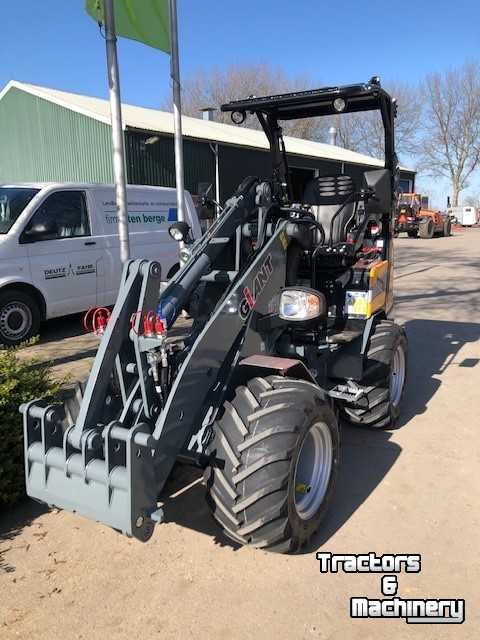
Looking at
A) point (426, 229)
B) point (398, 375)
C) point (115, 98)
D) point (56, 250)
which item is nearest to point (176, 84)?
point (115, 98)

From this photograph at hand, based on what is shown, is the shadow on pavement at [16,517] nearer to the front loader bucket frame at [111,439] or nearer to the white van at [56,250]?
the front loader bucket frame at [111,439]

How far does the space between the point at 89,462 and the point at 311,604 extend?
4.33 ft

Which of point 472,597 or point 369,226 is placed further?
point 369,226

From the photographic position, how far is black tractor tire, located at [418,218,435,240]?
100 feet

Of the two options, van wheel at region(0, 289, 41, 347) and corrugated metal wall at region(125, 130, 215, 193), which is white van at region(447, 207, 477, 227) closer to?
corrugated metal wall at region(125, 130, 215, 193)

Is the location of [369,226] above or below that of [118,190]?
below

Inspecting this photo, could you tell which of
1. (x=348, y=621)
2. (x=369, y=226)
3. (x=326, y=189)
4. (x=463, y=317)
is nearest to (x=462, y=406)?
(x=369, y=226)

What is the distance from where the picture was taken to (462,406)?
18.0 ft

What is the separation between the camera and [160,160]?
1834cm

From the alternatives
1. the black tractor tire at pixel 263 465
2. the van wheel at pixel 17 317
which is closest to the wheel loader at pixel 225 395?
the black tractor tire at pixel 263 465

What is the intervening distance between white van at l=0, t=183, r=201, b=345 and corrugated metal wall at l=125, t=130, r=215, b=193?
791 cm

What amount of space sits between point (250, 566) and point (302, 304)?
1.62 metres

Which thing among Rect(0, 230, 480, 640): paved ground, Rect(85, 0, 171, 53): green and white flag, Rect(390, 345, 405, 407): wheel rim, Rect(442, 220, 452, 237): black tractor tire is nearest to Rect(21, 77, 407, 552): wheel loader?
Rect(0, 230, 480, 640): paved ground

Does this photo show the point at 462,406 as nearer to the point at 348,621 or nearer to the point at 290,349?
the point at 290,349
